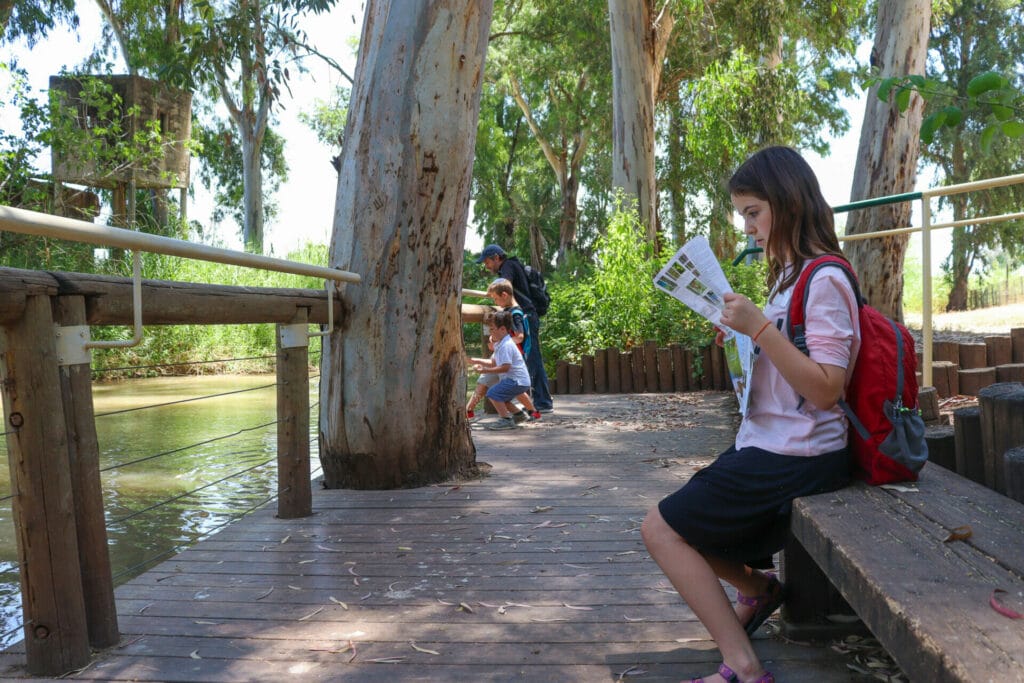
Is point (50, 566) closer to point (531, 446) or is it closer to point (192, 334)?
point (531, 446)

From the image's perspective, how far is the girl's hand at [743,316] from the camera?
85.7 inches

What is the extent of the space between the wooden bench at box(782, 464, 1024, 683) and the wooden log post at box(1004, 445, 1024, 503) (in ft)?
0.44

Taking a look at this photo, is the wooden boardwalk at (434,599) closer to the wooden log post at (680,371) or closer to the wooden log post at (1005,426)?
the wooden log post at (1005,426)

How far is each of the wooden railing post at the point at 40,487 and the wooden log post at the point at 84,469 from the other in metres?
0.09

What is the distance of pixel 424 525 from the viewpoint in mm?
4031

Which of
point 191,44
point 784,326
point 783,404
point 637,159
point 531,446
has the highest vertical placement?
point 191,44

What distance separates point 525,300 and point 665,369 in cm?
254

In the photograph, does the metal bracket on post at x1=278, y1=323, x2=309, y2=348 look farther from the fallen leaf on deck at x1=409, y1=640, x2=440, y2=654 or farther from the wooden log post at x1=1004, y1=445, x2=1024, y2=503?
the wooden log post at x1=1004, y1=445, x2=1024, y2=503

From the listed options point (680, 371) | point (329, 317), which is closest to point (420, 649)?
point (329, 317)

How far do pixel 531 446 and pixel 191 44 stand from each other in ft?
33.4

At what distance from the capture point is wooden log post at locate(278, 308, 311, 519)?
4.20 meters

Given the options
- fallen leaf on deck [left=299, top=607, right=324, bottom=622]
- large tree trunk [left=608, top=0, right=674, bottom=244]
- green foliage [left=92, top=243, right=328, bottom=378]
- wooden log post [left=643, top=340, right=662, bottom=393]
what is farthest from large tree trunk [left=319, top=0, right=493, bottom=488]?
green foliage [left=92, top=243, right=328, bottom=378]

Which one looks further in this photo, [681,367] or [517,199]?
[517,199]

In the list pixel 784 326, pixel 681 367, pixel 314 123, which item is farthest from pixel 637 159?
pixel 314 123
